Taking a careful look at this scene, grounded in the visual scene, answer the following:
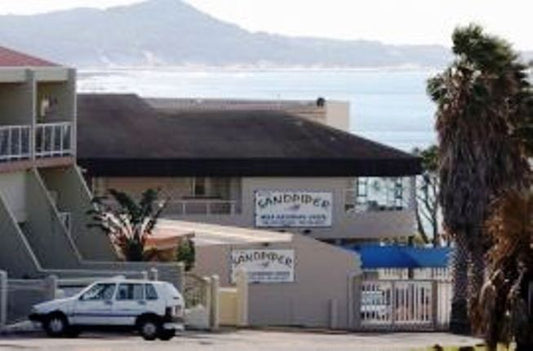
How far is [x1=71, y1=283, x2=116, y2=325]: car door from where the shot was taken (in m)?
38.4

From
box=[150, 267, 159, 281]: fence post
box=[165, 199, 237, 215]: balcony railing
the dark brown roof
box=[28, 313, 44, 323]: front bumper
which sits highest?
the dark brown roof

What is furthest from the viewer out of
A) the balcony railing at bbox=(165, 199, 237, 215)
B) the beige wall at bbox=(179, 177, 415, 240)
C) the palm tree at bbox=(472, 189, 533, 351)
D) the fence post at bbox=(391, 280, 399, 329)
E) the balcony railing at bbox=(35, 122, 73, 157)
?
the beige wall at bbox=(179, 177, 415, 240)

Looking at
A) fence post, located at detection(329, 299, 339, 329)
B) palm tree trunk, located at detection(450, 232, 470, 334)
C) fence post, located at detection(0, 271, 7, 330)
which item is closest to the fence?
fence post, located at detection(329, 299, 339, 329)

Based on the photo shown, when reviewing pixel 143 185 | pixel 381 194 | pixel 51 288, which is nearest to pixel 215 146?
pixel 143 185

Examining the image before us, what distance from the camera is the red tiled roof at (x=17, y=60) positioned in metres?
53.4

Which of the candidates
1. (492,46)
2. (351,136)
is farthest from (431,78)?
(351,136)

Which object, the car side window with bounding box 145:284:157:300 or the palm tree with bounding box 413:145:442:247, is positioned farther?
the palm tree with bounding box 413:145:442:247

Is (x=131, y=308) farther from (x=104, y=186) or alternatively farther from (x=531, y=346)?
(x=104, y=186)

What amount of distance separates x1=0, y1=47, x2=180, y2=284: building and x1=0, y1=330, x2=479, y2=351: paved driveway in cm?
482

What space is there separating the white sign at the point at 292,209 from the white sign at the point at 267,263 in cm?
1676

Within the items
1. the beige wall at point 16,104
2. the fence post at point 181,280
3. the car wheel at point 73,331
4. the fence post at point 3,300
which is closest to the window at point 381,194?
the beige wall at point 16,104

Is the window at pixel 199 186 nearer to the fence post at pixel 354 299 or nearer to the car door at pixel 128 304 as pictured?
the fence post at pixel 354 299

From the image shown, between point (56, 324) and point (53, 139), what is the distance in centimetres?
1609

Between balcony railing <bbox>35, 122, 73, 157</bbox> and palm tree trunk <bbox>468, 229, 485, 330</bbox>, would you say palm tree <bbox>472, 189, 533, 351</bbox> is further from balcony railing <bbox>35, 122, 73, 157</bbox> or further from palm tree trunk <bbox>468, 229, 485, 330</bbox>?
balcony railing <bbox>35, 122, 73, 157</bbox>
